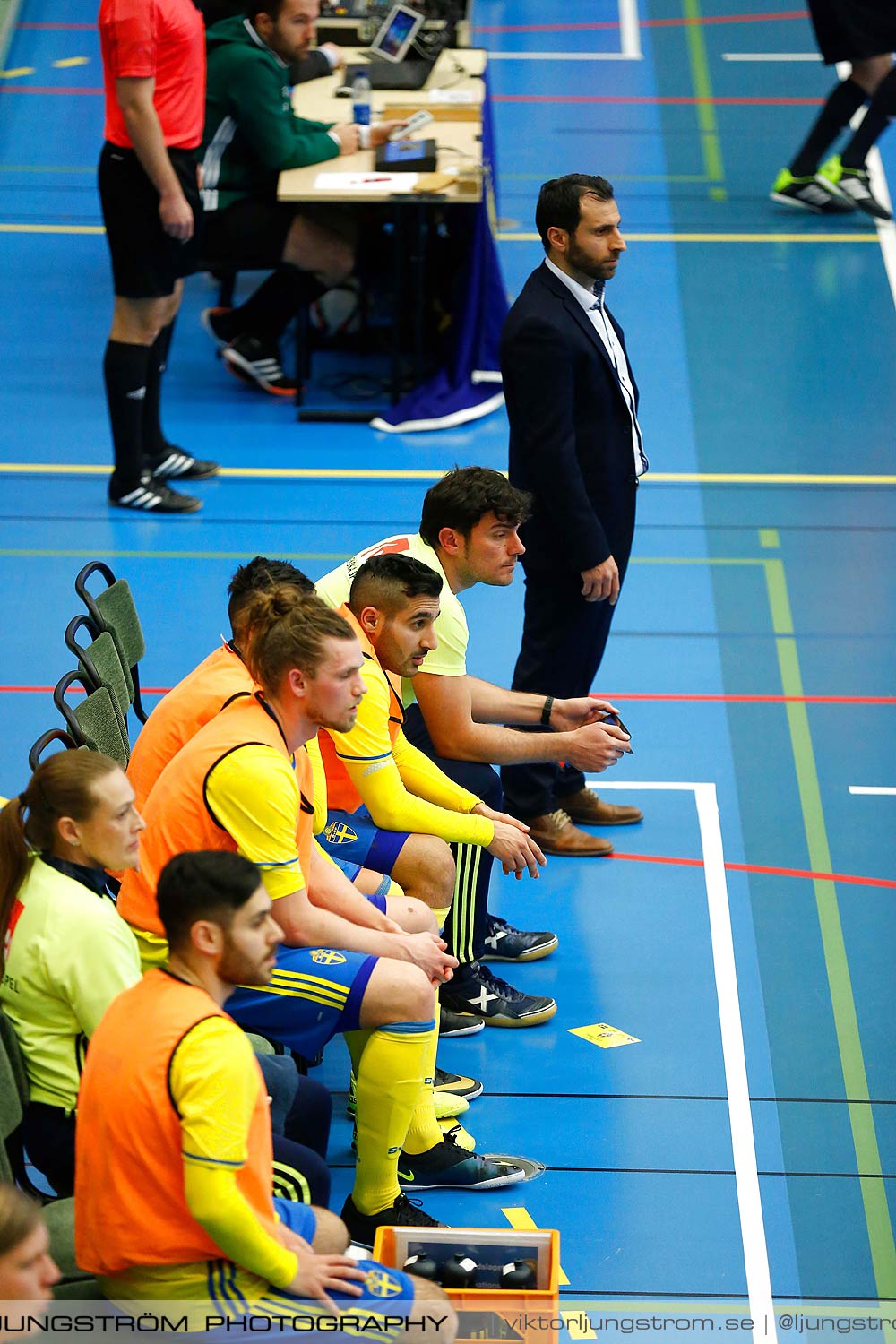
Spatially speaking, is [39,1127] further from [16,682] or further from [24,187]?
[24,187]

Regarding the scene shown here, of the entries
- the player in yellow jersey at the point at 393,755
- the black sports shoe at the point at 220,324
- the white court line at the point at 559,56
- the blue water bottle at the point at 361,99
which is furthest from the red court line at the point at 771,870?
the white court line at the point at 559,56

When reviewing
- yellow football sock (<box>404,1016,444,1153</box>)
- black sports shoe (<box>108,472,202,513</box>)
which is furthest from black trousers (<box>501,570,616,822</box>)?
black sports shoe (<box>108,472,202,513</box>)

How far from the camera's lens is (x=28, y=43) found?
13.0m

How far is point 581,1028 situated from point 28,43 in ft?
34.7

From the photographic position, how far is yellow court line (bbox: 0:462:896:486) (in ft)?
26.8

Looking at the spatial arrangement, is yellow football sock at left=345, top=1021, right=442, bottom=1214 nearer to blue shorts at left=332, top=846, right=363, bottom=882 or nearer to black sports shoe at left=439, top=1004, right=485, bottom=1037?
blue shorts at left=332, top=846, right=363, bottom=882

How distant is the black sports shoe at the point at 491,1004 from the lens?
4.90 metres

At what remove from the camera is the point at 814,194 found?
1080 cm

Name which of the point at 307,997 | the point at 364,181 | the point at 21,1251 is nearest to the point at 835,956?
the point at 307,997

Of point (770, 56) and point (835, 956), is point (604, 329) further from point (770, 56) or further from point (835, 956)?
point (770, 56)

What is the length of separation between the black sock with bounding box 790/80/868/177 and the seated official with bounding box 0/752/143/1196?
8391 millimetres

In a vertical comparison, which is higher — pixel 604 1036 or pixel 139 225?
pixel 139 225

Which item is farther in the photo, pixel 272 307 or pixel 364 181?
pixel 272 307

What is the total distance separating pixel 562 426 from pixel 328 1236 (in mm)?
2844
